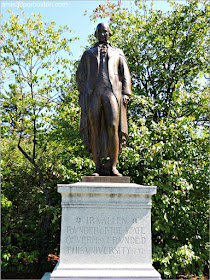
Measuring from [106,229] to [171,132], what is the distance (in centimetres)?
418

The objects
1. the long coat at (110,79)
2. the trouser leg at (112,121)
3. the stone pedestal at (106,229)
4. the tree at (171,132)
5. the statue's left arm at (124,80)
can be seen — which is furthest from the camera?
the tree at (171,132)

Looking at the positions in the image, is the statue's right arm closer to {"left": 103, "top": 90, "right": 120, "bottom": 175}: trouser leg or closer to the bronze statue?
the bronze statue

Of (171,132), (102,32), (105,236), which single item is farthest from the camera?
(171,132)

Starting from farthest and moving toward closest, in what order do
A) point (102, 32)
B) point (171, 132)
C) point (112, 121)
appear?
point (171, 132)
point (102, 32)
point (112, 121)

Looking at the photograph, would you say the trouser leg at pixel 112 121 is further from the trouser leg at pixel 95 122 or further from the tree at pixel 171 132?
the tree at pixel 171 132

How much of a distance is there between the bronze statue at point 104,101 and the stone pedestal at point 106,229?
0.60m

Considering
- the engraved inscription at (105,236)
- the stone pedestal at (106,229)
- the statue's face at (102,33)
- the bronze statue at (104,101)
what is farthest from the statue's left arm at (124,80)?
the engraved inscription at (105,236)

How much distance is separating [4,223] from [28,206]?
3.67ft

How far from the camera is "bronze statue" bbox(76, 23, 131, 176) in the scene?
4.39 metres

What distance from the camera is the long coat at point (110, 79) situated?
177 inches

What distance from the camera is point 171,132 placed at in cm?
720

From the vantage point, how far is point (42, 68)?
9.73m

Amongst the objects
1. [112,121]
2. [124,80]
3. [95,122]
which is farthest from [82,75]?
[112,121]

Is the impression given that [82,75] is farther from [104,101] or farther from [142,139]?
[142,139]
